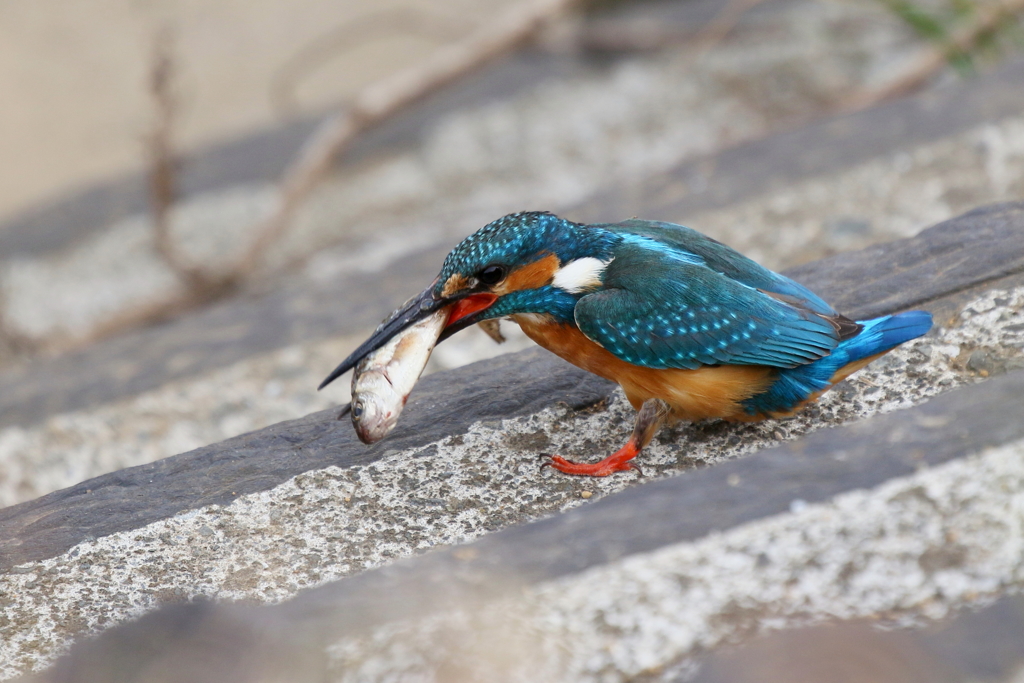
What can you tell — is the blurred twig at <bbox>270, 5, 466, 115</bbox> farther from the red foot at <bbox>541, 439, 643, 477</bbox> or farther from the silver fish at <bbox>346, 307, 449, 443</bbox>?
the red foot at <bbox>541, 439, 643, 477</bbox>

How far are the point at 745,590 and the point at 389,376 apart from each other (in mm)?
920

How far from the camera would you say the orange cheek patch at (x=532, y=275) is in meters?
2.15

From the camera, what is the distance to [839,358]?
6.86 ft

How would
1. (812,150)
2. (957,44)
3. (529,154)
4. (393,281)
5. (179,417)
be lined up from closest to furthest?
(179,417)
(393,281)
(812,150)
(957,44)
(529,154)

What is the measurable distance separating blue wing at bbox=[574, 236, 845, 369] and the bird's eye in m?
0.18

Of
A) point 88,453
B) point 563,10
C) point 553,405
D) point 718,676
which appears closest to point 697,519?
point 718,676

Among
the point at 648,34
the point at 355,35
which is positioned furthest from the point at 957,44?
the point at 355,35

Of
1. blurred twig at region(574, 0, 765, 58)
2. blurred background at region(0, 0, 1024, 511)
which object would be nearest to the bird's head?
blurred background at region(0, 0, 1024, 511)

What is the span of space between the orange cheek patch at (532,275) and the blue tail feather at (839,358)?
0.51m

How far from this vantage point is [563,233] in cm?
218

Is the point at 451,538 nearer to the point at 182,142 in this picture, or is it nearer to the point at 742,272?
the point at 742,272

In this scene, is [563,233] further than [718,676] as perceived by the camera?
Yes

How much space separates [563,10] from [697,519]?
4890 mm

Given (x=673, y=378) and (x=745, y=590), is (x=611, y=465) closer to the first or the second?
(x=673, y=378)
